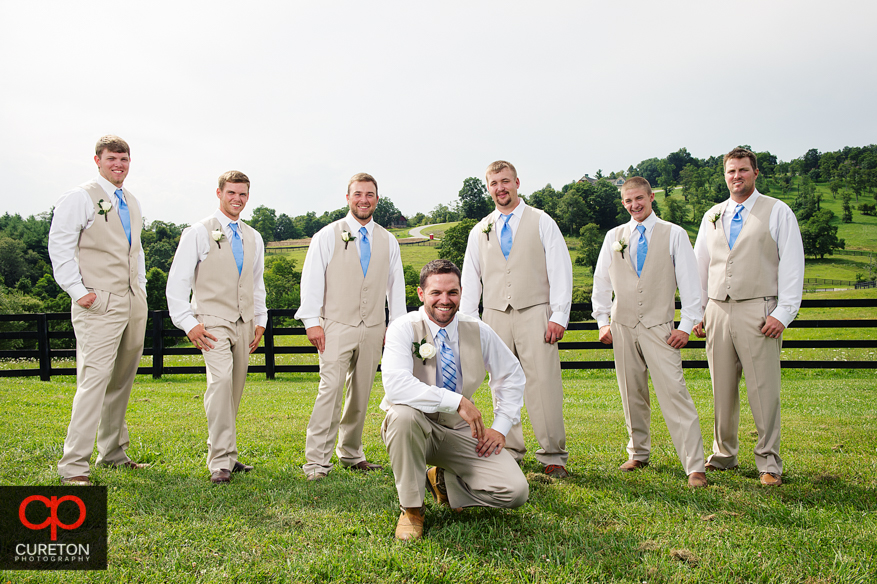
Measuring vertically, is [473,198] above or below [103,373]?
above

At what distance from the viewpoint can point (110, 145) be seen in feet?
14.0

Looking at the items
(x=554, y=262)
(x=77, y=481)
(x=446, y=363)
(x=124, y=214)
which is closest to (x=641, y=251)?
(x=554, y=262)

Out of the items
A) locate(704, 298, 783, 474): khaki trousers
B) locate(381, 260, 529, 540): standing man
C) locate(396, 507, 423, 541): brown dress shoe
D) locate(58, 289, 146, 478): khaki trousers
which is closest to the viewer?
locate(396, 507, 423, 541): brown dress shoe

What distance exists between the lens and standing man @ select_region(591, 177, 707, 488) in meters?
4.20

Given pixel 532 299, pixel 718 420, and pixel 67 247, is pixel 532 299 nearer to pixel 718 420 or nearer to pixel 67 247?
pixel 718 420

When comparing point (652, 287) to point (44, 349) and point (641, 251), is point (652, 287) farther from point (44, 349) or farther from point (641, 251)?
point (44, 349)

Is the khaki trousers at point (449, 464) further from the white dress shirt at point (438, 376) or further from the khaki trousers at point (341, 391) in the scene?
the khaki trousers at point (341, 391)

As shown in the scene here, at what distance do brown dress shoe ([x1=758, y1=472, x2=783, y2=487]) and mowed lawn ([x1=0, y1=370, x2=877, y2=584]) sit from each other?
2.6 inches

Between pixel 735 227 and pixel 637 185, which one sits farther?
pixel 637 185

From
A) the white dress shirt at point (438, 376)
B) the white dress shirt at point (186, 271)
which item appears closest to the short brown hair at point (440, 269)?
the white dress shirt at point (438, 376)

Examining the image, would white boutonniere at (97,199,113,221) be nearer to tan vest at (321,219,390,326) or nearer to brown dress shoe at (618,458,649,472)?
tan vest at (321,219,390,326)

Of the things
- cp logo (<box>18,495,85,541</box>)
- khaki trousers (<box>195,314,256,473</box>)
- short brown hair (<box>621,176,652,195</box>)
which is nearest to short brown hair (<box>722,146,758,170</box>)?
short brown hair (<box>621,176,652,195</box>)

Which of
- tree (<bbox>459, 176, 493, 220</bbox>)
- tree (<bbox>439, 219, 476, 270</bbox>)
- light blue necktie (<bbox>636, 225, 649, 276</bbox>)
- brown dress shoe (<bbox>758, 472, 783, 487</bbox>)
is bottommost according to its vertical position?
brown dress shoe (<bbox>758, 472, 783, 487</bbox>)

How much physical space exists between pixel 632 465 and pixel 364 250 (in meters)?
2.69
